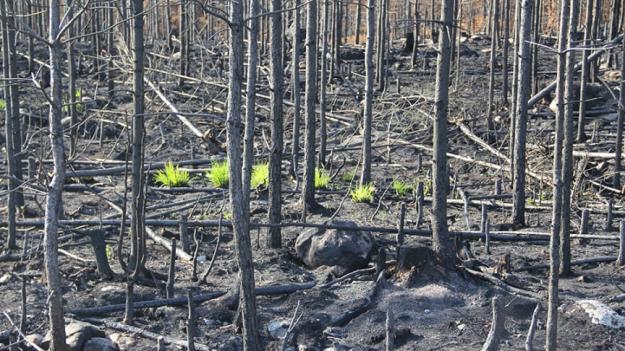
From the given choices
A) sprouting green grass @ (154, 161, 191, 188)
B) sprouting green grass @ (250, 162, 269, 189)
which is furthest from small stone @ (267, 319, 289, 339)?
sprouting green grass @ (154, 161, 191, 188)

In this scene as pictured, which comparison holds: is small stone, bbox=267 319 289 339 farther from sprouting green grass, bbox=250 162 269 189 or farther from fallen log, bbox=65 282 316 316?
sprouting green grass, bbox=250 162 269 189

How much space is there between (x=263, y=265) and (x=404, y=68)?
58.1 ft

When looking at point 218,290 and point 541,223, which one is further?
point 541,223

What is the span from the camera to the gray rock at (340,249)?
928cm

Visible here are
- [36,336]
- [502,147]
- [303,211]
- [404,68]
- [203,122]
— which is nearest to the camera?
[36,336]

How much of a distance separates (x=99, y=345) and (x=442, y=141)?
3.57 meters

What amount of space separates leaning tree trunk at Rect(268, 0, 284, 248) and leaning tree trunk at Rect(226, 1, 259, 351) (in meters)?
3.75

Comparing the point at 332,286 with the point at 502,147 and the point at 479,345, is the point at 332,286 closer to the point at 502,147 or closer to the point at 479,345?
the point at 479,345

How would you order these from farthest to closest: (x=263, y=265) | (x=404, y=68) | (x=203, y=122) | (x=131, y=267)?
(x=404, y=68) < (x=203, y=122) < (x=263, y=265) < (x=131, y=267)

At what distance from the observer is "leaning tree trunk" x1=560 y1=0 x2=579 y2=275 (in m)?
7.53

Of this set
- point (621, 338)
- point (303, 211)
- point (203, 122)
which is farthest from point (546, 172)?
point (203, 122)

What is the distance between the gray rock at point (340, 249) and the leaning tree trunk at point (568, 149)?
75.7 inches

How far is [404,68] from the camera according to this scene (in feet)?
87.5

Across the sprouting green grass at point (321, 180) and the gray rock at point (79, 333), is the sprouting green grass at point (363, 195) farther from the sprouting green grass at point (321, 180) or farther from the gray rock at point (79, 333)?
the gray rock at point (79, 333)
